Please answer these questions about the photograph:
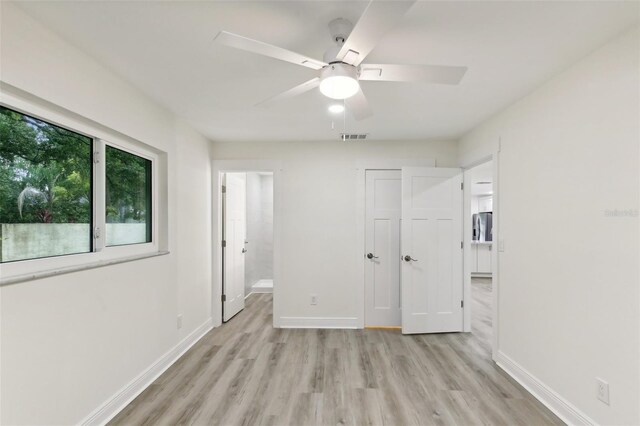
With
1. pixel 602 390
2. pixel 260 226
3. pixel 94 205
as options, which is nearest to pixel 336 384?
pixel 602 390

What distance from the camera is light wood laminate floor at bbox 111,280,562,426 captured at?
2.02m

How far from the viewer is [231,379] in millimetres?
2488

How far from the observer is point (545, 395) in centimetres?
214

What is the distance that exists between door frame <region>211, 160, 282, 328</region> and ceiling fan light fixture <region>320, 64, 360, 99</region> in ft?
7.86

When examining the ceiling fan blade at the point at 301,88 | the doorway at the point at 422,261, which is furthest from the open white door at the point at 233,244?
the ceiling fan blade at the point at 301,88

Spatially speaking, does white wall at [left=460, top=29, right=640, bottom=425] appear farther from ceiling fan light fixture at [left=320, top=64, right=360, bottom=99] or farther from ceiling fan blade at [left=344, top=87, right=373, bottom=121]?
ceiling fan light fixture at [left=320, top=64, right=360, bottom=99]

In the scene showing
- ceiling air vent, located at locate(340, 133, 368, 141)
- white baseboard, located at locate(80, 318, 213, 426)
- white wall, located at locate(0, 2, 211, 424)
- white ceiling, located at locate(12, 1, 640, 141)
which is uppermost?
white ceiling, located at locate(12, 1, 640, 141)

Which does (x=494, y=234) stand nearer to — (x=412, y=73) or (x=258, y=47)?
(x=412, y=73)

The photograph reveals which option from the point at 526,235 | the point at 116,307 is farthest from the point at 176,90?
the point at 526,235

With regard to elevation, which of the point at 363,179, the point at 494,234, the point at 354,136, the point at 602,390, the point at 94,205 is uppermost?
the point at 354,136

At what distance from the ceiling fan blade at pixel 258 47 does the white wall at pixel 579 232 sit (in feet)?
5.53

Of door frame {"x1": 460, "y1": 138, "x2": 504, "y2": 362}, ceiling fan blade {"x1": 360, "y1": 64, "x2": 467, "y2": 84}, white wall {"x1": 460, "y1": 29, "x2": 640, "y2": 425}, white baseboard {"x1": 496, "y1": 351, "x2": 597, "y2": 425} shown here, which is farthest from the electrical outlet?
ceiling fan blade {"x1": 360, "y1": 64, "x2": 467, "y2": 84}

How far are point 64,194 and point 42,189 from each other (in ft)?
0.46

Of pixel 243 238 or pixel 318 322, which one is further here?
pixel 243 238
